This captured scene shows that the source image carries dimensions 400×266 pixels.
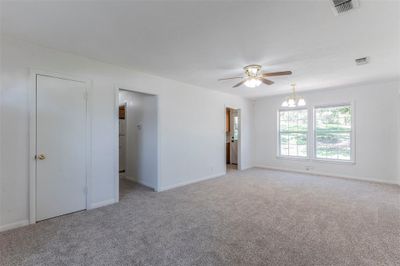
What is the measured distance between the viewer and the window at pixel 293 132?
6328 mm

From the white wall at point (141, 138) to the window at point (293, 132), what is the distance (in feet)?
14.5

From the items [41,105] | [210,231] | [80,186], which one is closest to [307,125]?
[210,231]

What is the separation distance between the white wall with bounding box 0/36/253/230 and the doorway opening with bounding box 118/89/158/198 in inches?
7.8

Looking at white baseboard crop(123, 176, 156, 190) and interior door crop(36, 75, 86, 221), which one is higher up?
interior door crop(36, 75, 86, 221)

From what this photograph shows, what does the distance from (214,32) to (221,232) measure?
2517mm

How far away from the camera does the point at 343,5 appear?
1.95m

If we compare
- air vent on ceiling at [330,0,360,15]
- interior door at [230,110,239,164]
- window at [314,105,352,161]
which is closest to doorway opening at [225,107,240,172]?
interior door at [230,110,239,164]

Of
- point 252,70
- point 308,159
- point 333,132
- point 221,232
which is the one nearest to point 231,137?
point 308,159

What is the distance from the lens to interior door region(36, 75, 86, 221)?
2.93 m

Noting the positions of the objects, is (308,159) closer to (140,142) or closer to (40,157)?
(140,142)

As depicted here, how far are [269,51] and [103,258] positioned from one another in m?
3.36

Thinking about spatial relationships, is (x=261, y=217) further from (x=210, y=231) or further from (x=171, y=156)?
(x=171, y=156)

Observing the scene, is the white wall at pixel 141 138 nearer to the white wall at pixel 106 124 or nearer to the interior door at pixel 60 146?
the white wall at pixel 106 124

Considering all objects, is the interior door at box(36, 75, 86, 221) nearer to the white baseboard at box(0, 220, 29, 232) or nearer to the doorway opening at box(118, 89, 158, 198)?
the white baseboard at box(0, 220, 29, 232)
